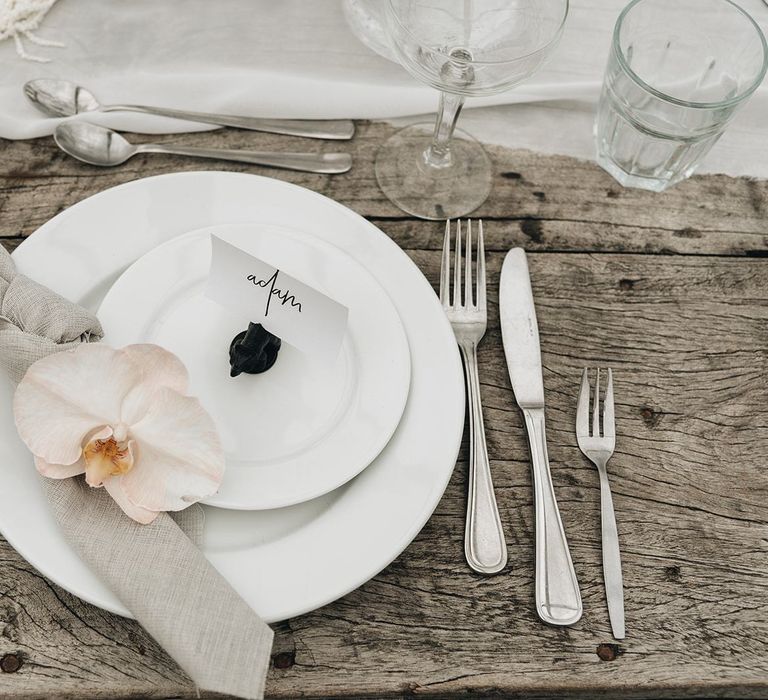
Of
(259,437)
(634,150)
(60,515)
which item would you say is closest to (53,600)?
(60,515)

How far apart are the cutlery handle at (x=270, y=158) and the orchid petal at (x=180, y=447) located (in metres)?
0.40

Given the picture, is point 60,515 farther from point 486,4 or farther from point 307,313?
point 486,4

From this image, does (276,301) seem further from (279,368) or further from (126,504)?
(126,504)

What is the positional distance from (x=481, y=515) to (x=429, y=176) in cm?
41

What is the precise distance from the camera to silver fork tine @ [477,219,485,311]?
75 centimetres

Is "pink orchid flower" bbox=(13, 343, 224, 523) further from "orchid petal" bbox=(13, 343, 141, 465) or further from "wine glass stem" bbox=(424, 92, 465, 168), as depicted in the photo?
"wine glass stem" bbox=(424, 92, 465, 168)

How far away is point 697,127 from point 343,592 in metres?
0.63

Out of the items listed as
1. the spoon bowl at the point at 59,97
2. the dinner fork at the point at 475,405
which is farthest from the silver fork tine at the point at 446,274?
the spoon bowl at the point at 59,97

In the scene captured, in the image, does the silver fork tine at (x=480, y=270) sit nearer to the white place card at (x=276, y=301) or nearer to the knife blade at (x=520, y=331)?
the knife blade at (x=520, y=331)

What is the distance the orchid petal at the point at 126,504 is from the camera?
54 cm

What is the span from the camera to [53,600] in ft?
1.97

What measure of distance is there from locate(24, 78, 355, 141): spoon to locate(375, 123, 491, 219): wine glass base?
7 centimetres

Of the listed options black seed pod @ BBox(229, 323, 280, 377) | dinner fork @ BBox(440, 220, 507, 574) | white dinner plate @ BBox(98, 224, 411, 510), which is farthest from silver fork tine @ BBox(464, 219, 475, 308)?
black seed pod @ BBox(229, 323, 280, 377)

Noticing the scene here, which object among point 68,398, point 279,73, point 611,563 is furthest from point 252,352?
point 279,73
